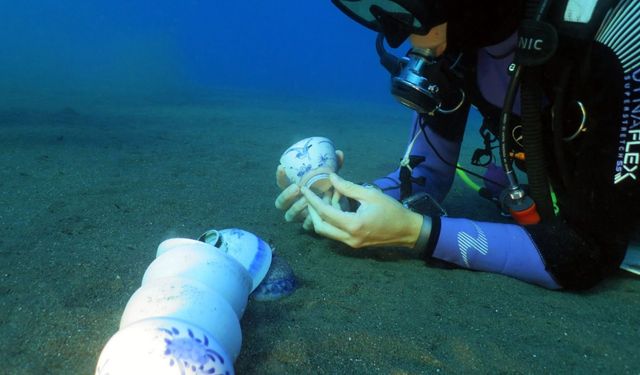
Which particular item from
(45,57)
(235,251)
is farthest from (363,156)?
(45,57)

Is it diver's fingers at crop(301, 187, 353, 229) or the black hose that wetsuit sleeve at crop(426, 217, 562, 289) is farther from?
diver's fingers at crop(301, 187, 353, 229)

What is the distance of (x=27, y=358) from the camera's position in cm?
140

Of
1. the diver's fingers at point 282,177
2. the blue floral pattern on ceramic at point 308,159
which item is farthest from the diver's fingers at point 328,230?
the diver's fingers at point 282,177

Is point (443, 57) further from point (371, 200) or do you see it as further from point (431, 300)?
point (431, 300)

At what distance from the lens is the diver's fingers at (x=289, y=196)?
2471mm

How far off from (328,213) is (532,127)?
1.12 metres

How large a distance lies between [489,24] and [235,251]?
69.0 inches

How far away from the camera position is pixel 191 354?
1.00m

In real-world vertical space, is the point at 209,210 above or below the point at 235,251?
below

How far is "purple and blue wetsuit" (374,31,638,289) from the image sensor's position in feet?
6.20

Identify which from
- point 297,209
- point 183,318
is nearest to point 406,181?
point 297,209

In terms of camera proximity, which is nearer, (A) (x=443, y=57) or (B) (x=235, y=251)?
(B) (x=235, y=251)

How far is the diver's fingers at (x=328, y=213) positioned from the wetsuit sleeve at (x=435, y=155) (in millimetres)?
824

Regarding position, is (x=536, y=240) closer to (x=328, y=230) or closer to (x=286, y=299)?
(x=328, y=230)
